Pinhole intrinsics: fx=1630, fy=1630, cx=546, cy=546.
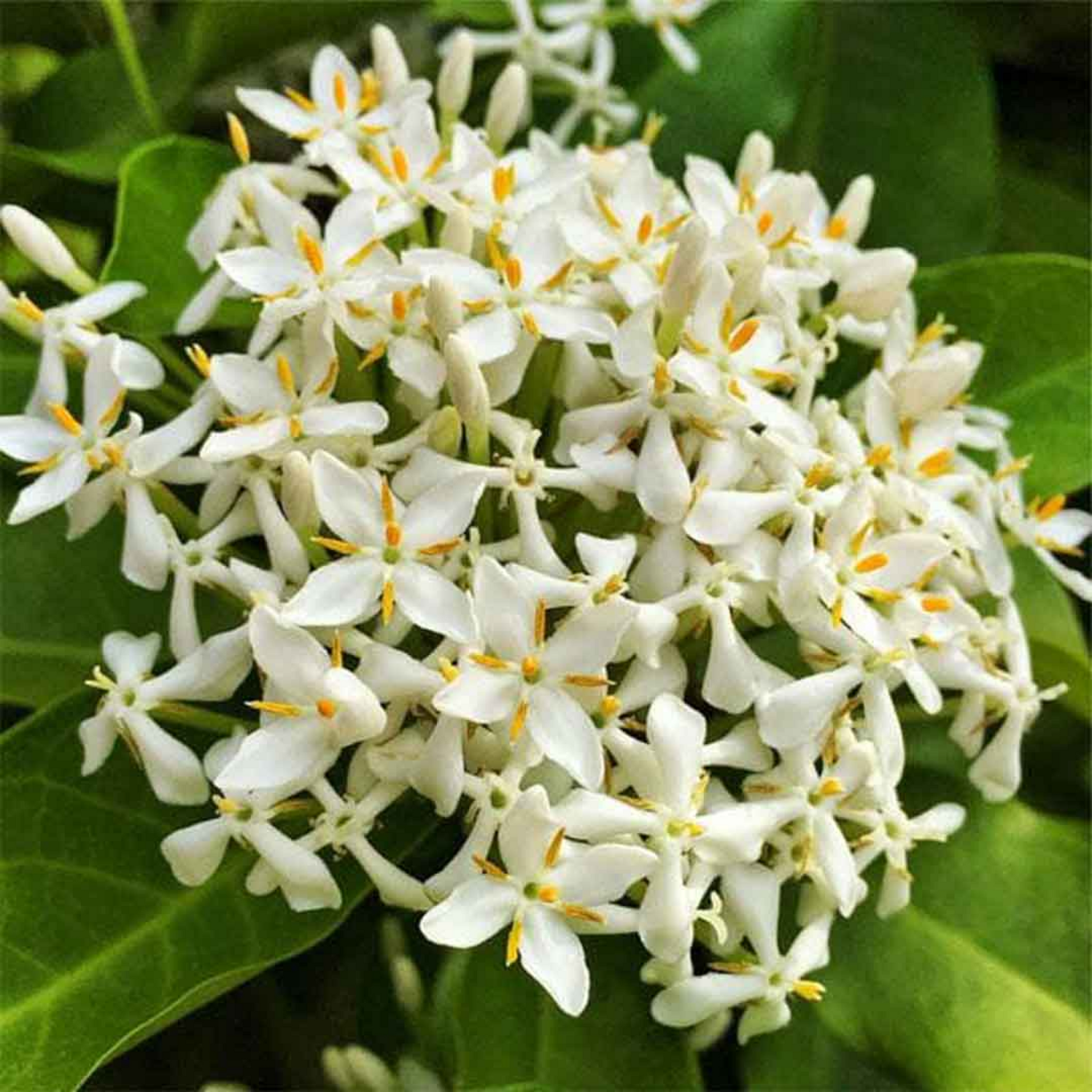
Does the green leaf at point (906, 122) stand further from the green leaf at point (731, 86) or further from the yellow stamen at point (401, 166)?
the yellow stamen at point (401, 166)

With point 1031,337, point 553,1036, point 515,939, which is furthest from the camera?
point 1031,337

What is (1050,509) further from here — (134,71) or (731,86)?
(134,71)

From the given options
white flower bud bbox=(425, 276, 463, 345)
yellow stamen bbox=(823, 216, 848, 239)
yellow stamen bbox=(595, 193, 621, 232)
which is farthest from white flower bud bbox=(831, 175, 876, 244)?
white flower bud bbox=(425, 276, 463, 345)

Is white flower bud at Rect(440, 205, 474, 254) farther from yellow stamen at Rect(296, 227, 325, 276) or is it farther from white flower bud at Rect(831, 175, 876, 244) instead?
white flower bud at Rect(831, 175, 876, 244)

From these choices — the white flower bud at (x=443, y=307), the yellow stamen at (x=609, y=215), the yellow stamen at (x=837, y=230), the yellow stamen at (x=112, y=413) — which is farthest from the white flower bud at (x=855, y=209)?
the yellow stamen at (x=112, y=413)

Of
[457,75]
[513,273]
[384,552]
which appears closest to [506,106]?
[457,75]

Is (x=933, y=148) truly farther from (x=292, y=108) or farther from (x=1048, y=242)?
(x=292, y=108)
